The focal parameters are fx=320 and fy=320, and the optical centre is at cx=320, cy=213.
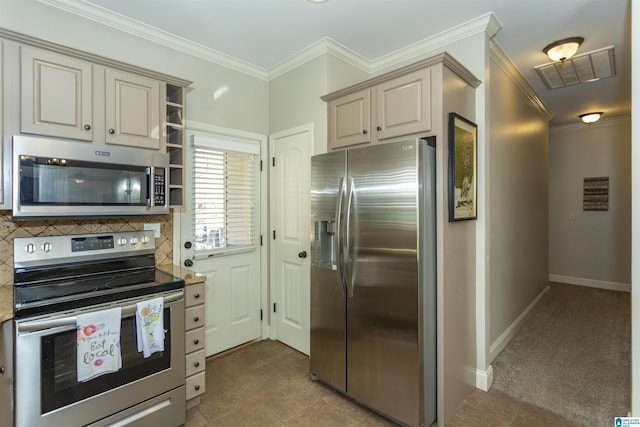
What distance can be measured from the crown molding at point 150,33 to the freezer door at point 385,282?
166cm

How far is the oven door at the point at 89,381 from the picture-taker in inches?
60.2

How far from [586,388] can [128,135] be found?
3.82 m

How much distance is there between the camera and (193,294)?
2.16 m

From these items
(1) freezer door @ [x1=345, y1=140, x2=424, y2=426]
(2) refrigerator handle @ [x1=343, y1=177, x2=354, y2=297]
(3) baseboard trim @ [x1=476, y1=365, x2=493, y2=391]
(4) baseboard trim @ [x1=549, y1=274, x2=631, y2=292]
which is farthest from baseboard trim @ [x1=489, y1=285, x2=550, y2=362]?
(4) baseboard trim @ [x1=549, y1=274, x2=631, y2=292]

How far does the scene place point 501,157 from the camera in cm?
295

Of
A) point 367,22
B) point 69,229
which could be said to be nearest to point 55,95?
point 69,229

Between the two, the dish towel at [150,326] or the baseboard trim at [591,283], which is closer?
the dish towel at [150,326]

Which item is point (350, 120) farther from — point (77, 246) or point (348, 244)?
point (77, 246)

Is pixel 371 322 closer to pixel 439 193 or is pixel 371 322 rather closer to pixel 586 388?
pixel 439 193

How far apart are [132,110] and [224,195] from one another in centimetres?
107

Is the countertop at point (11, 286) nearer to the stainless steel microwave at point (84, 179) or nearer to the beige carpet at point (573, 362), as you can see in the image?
the stainless steel microwave at point (84, 179)

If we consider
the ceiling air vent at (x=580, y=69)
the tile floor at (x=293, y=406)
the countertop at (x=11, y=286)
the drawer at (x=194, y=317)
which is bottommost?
the tile floor at (x=293, y=406)

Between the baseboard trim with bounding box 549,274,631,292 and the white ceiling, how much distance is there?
372 cm

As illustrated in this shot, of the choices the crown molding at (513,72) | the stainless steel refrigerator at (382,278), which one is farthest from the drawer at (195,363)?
the crown molding at (513,72)
